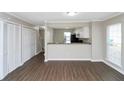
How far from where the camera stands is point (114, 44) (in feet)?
19.8

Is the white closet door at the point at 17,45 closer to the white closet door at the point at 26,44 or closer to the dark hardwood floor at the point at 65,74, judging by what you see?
the dark hardwood floor at the point at 65,74

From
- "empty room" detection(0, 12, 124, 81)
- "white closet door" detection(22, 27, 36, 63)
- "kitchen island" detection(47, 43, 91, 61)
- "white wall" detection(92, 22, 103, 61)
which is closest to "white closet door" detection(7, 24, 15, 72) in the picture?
"empty room" detection(0, 12, 124, 81)

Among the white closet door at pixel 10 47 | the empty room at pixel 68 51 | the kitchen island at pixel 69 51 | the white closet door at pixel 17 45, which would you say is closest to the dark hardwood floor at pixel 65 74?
the empty room at pixel 68 51

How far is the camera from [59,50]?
7.77 metres

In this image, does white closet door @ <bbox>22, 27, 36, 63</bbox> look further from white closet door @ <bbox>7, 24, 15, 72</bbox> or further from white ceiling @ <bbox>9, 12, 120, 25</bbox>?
white closet door @ <bbox>7, 24, 15, 72</bbox>

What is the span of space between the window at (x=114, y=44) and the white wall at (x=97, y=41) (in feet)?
2.48

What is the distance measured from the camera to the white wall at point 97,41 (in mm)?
7379

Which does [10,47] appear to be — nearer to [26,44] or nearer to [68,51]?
[26,44]

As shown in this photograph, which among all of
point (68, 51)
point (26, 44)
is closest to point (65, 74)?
point (68, 51)

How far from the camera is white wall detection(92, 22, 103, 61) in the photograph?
7379mm

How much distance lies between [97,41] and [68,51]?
1.76m
